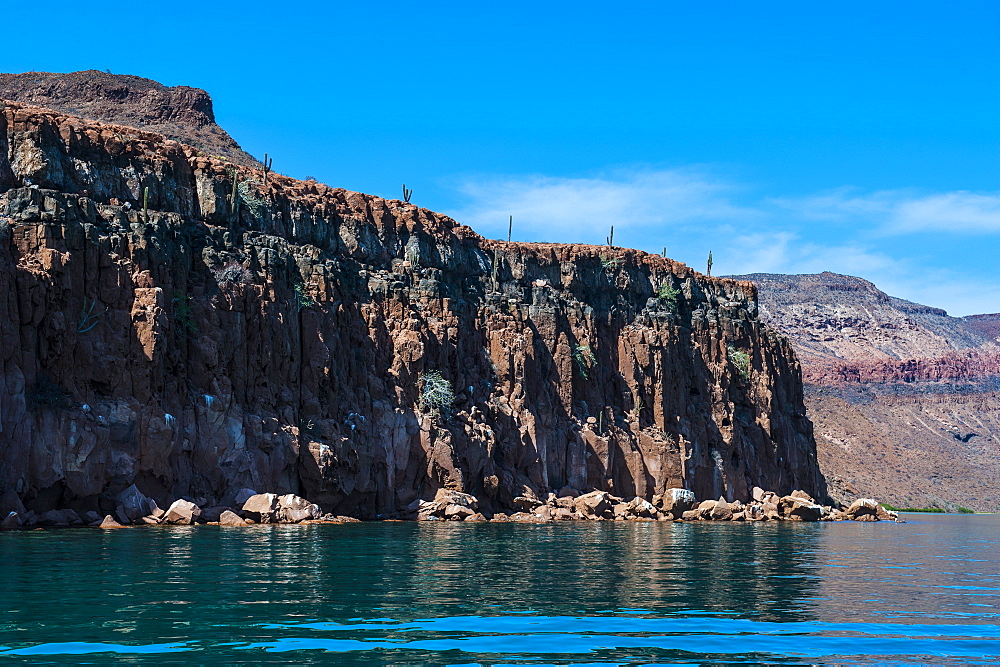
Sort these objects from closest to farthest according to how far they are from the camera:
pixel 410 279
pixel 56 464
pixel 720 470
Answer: pixel 56 464, pixel 410 279, pixel 720 470

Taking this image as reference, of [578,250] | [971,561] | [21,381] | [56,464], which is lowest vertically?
[971,561]

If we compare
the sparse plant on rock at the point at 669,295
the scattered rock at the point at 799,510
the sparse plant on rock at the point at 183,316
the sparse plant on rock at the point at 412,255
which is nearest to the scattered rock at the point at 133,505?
the sparse plant on rock at the point at 183,316

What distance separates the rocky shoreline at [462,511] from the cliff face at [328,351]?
1.59 meters

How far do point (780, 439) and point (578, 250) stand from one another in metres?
26.3

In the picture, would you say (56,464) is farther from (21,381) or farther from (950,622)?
(950,622)

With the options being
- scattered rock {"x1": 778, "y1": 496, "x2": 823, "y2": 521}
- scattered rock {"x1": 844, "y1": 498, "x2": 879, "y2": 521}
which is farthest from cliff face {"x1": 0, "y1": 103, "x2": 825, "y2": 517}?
scattered rock {"x1": 844, "y1": 498, "x2": 879, "y2": 521}

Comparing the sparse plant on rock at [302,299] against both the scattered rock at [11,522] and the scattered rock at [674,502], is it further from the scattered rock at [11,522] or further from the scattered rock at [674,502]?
the scattered rock at [674,502]

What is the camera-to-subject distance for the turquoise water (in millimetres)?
17297

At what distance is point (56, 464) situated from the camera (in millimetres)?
51219

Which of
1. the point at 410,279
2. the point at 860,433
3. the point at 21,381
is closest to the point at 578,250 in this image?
the point at 410,279

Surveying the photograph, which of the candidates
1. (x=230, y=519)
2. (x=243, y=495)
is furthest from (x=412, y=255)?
(x=230, y=519)

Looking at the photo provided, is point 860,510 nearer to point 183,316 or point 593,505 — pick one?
point 593,505

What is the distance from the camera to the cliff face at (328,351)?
55406 millimetres

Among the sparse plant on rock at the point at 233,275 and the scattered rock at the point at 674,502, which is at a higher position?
the sparse plant on rock at the point at 233,275
